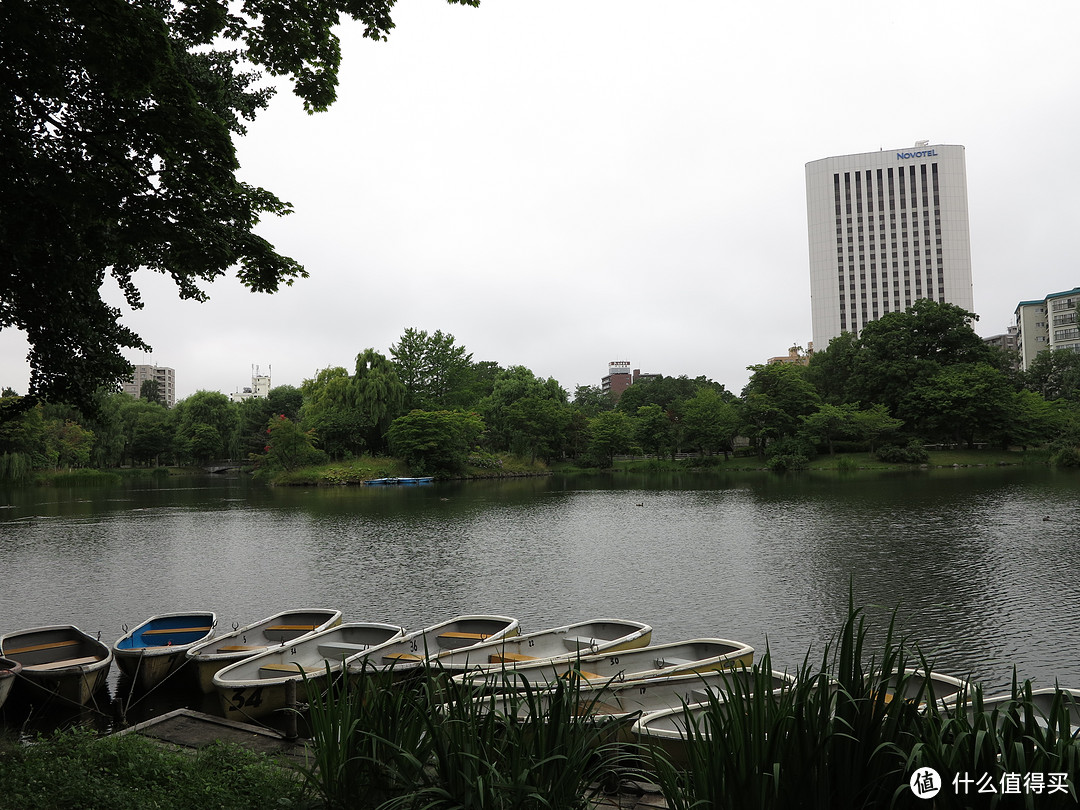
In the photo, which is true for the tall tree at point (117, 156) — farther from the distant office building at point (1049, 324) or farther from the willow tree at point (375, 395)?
the distant office building at point (1049, 324)

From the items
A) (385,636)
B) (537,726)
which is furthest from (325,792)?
(385,636)

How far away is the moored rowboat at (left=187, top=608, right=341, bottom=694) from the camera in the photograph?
33.4 ft

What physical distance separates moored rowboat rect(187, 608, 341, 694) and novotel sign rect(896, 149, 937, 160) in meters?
126

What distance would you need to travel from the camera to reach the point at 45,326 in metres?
8.69

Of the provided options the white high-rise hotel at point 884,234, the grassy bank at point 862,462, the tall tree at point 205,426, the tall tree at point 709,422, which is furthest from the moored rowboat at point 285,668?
the white high-rise hotel at point 884,234

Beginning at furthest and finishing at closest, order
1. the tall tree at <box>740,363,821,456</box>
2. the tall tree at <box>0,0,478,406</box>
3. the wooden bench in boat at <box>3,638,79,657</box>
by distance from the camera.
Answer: the tall tree at <box>740,363,821,456</box> < the wooden bench in boat at <box>3,638,79,657</box> < the tall tree at <box>0,0,478,406</box>

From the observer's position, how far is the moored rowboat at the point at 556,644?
9.53 meters

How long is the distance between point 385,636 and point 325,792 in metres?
7.38

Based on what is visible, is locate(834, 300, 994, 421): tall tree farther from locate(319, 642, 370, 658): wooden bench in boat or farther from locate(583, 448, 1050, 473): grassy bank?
locate(319, 642, 370, 658): wooden bench in boat

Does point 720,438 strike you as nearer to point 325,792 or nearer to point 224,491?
point 224,491

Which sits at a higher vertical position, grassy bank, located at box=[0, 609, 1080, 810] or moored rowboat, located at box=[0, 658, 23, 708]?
grassy bank, located at box=[0, 609, 1080, 810]

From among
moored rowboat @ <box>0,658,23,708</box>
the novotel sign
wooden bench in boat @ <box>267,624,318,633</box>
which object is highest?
the novotel sign

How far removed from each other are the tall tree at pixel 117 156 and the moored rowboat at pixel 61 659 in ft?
11.8

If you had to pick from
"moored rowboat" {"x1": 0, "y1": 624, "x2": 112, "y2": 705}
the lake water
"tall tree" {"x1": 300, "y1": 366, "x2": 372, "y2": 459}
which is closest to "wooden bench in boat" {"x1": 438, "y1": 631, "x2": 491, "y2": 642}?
the lake water
